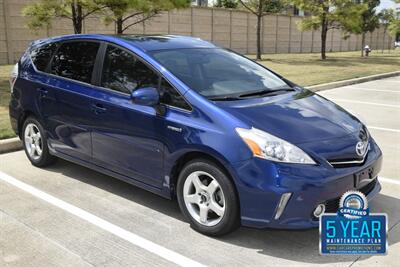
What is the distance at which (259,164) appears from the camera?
343 cm

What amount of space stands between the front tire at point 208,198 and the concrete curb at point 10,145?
134 inches

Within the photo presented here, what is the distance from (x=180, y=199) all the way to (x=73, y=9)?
12216mm

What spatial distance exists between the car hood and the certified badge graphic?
22.5 inches

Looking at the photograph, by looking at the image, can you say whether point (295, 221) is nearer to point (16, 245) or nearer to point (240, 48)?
point (16, 245)

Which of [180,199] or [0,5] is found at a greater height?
[0,5]

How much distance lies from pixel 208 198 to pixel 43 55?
9.83 feet

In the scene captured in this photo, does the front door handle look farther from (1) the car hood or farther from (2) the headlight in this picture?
(2) the headlight

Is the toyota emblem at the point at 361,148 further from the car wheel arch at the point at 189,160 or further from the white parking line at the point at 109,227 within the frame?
the white parking line at the point at 109,227

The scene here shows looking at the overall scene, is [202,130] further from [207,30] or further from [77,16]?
[207,30]

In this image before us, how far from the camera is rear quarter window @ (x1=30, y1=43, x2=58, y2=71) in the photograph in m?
→ 5.45

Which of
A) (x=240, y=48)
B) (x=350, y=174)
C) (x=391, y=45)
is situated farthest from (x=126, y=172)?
(x=391, y=45)

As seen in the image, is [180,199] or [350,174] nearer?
[350,174]

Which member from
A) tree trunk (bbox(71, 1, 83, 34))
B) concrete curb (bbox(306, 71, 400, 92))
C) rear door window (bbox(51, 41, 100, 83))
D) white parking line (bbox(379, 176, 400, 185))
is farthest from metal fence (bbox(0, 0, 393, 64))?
white parking line (bbox(379, 176, 400, 185))

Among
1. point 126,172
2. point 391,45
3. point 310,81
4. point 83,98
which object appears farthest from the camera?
point 391,45
